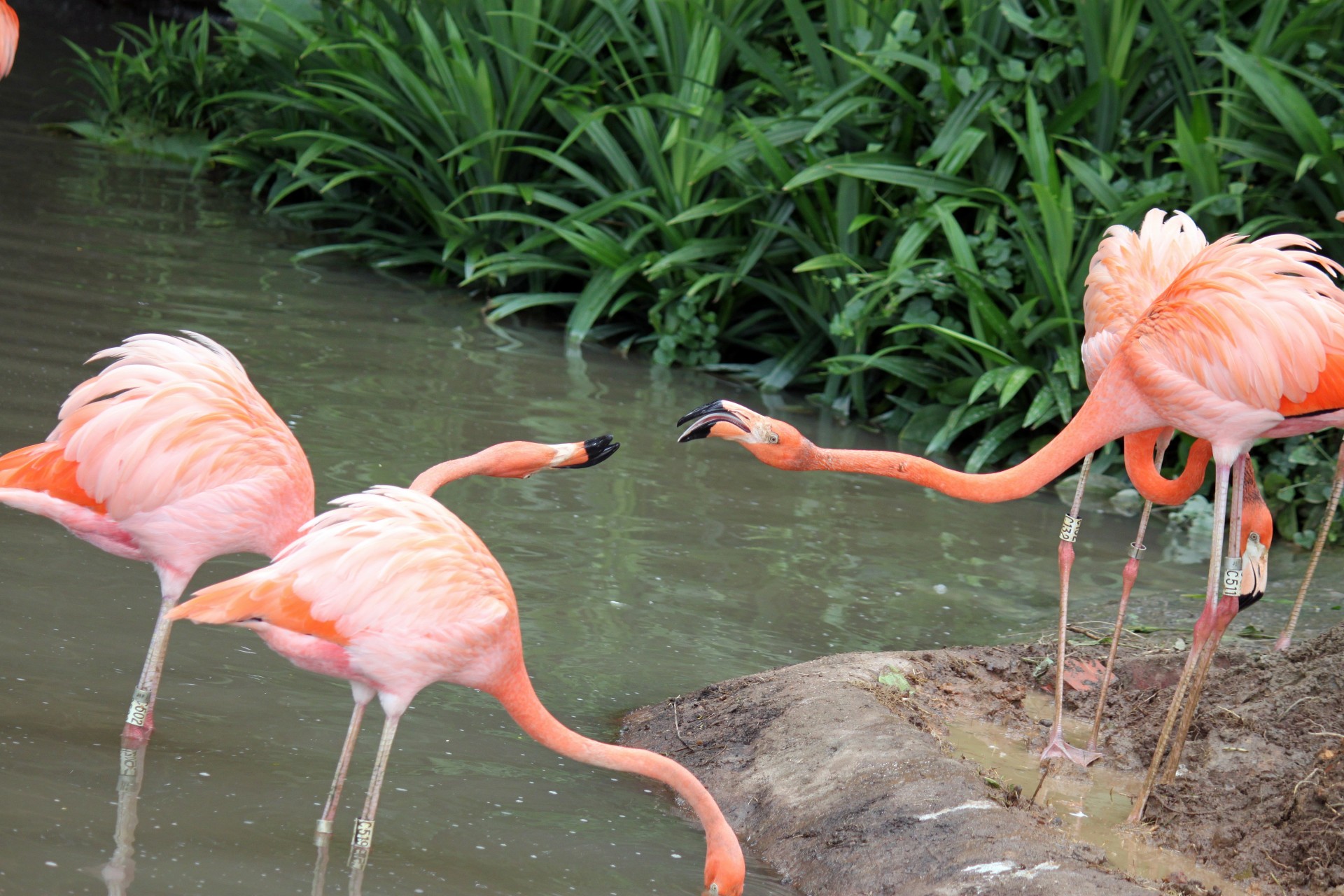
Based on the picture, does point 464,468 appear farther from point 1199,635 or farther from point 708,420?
point 1199,635

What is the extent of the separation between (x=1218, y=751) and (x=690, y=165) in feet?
15.1

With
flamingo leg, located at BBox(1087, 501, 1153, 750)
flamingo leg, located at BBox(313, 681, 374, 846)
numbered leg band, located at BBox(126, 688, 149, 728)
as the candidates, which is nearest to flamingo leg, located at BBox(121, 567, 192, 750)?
numbered leg band, located at BBox(126, 688, 149, 728)

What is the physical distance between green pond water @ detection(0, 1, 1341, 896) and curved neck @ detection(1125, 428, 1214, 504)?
0.72 m

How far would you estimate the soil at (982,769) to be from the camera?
2779 mm

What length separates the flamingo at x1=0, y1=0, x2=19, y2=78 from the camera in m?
5.57

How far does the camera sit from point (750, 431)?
299 cm

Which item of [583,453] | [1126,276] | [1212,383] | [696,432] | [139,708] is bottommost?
[139,708]

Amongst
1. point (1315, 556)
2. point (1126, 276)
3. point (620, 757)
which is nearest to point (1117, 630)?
point (1315, 556)

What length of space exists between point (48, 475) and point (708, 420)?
1455 mm

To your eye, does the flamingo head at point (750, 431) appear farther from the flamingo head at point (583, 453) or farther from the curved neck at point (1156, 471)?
the curved neck at point (1156, 471)

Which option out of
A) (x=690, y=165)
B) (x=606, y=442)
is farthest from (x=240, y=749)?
(x=690, y=165)

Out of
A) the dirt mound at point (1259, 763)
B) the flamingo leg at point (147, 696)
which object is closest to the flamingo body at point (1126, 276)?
the dirt mound at point (1259, 763)

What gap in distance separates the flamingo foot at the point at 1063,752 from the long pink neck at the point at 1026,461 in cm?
63

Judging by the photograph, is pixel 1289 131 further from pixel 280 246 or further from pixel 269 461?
pixel 280 246
